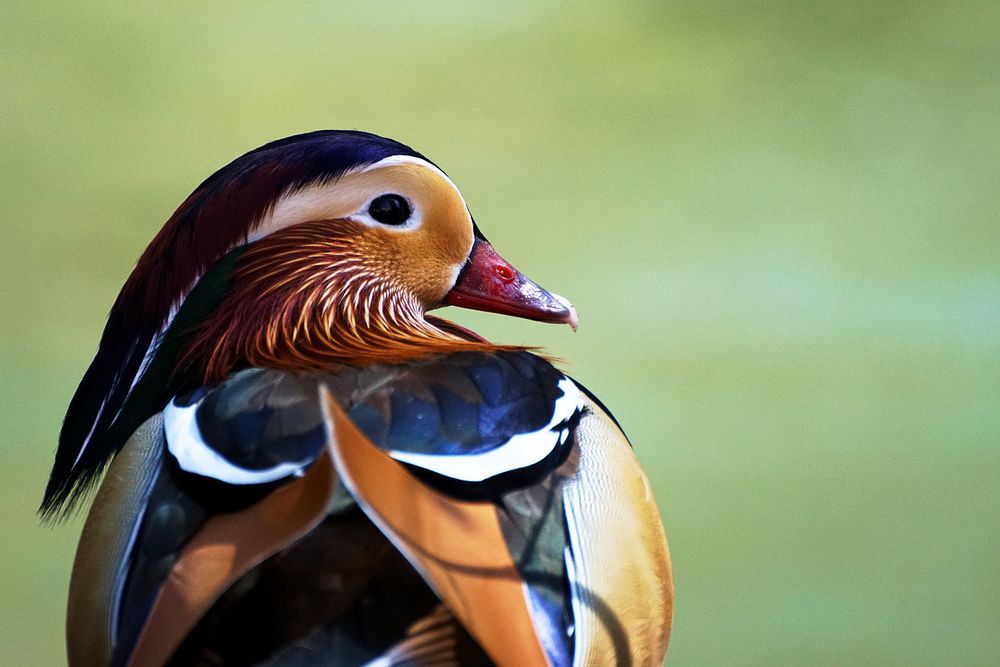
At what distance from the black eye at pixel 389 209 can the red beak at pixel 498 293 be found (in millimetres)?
71

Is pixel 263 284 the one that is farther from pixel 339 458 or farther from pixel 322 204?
pixel 339 458

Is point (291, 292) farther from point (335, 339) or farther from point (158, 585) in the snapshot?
point (158, 585)

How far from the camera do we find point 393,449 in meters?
0.58

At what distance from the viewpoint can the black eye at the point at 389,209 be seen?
2.42ft

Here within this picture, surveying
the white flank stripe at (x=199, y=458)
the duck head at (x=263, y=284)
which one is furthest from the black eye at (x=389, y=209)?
the white flank stripe at (x=199, y=458)

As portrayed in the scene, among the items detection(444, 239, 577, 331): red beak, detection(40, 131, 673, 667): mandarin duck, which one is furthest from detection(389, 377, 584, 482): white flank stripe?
detection(444, 239, 577, 331): red beak

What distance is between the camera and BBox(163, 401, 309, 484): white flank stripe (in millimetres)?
571

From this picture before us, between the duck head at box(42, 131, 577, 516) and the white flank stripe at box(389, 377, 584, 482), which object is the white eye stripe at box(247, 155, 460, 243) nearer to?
the duck head at box(42, 131, 577, 516)

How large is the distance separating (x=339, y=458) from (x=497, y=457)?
112mm

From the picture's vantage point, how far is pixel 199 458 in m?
0.60

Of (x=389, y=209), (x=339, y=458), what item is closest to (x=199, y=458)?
(x=339, y=458)

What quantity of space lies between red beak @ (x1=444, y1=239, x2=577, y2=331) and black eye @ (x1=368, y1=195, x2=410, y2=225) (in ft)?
0.23

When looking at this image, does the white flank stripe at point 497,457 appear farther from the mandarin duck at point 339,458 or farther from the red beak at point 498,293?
the red beak at point 498,293

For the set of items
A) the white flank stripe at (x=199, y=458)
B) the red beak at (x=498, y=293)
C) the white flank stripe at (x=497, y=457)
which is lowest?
the white flank stripe at (x=199, y=458)
